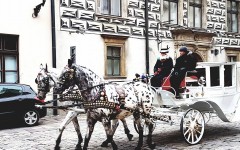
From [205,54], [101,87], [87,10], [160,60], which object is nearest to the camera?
[101,87]

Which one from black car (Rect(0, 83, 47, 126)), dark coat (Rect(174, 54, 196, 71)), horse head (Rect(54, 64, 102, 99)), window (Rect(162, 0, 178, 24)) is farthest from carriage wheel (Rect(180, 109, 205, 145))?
window (Rect(162, 0, 178, 24))

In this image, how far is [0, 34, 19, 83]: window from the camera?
13188 mm

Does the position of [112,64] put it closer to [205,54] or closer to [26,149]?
[205,54]

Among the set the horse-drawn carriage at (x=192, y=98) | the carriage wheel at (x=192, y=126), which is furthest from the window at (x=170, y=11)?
the carriage wheel at (x=192, y=126)

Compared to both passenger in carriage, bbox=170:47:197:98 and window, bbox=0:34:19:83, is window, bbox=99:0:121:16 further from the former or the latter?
passenger in carriage, bbox=170:47:197:98

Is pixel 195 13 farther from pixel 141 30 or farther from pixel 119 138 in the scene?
pixel 119 138

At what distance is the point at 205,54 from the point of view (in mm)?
20203

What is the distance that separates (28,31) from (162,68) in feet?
23.3

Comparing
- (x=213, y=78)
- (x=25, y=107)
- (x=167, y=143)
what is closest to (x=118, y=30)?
(x=25, y=107)

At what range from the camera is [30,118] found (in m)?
11.9

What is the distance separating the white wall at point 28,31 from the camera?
518 inches

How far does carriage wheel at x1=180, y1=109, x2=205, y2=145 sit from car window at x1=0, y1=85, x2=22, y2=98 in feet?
20.6

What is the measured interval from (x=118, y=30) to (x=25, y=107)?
6.12 m

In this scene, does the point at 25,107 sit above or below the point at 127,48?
below
